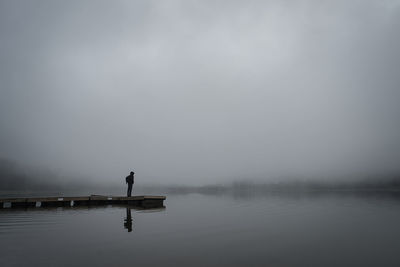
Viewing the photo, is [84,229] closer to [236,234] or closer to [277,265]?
[236,234]

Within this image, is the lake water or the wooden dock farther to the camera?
the wooden dock

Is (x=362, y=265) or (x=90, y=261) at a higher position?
(x=90, y=261)

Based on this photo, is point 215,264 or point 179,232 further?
point 179,232

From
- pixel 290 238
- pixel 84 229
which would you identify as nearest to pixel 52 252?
pixel 84 229

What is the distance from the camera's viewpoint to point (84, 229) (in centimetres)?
1545

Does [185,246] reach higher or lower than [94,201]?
higher

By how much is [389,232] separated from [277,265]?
545 inches

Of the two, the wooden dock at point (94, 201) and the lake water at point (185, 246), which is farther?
the wooden dock at point (94, 201)

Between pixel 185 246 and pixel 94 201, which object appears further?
pixel 94 201

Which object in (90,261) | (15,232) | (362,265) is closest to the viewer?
(90,261)

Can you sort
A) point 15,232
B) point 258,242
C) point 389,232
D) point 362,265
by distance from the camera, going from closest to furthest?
point 362,265 < point 258,242 < point 15,232 < point 389,232

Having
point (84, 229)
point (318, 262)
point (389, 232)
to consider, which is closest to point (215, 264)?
point (318, 262)

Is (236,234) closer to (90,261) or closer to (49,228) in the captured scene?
(90,261)

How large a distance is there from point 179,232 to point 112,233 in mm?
4148
